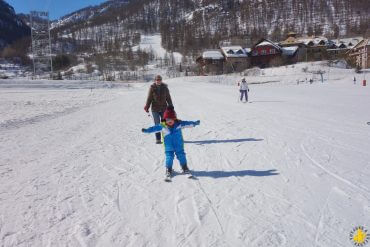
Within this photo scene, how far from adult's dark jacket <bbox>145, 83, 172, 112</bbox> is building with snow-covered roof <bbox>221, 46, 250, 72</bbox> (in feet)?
209

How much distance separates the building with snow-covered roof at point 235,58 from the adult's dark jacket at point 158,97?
209 ft

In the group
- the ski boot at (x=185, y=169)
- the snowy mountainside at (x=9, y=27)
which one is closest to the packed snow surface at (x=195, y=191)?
the ski boot at (x=185, y=169)

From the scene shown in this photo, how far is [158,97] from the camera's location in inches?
312

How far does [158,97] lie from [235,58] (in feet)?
223

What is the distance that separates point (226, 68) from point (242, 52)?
24.2 feet

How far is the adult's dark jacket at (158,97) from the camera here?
7852 millimetres

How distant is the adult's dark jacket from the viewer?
7.85m

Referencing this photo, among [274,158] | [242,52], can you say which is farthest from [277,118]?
[242,52]

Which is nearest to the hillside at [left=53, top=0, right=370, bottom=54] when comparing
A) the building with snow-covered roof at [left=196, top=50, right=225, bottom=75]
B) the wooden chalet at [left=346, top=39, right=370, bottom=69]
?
the building with snow-covered roof at [left=196, top=50, right=225, bottom=75]

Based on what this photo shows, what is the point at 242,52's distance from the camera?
7462cm

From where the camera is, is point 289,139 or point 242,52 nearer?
point 289,139

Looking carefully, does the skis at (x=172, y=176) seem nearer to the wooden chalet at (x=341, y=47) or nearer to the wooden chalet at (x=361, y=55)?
the wooden chalet at (x=361, y=55)

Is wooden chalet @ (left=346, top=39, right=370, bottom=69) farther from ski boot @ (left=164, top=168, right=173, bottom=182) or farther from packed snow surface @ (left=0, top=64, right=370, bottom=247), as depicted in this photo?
ski boot @ (left=164, top=168, right=173, bottom=182)

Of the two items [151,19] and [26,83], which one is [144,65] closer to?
[26,83]
